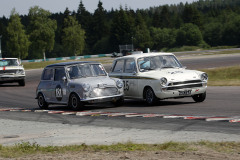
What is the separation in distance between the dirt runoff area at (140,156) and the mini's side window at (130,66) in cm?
877

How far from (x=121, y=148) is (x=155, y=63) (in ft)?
27.5

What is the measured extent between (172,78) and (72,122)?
3875 millimetres

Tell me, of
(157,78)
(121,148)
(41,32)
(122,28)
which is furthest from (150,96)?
(122,28)

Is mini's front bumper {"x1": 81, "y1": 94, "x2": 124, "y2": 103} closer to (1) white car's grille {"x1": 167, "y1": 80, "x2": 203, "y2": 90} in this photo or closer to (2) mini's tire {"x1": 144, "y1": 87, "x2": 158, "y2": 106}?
(2) mini's tire {"x1": 144, "y1": 87, "x2": 158, "y2": 106}

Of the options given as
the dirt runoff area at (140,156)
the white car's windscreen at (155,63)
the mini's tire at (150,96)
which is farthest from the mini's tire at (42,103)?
the dirt runoff area at (140,156)

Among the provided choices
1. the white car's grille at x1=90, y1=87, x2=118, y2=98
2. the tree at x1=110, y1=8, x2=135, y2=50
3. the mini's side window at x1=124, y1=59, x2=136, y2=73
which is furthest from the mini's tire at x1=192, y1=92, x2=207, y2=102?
the tree at x1=110, y1=8, x2=135, y2=50

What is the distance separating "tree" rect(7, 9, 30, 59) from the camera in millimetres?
111625

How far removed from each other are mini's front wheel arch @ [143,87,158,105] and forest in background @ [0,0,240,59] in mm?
95584

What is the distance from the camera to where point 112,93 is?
50.1 ft

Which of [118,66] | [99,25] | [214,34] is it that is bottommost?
[118,66]

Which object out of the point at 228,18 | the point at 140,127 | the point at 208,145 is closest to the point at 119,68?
the point at 140,127

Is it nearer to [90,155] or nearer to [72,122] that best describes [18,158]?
[90,155]

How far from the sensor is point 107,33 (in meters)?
186

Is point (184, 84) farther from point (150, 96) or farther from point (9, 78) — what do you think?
point (9, 78)
